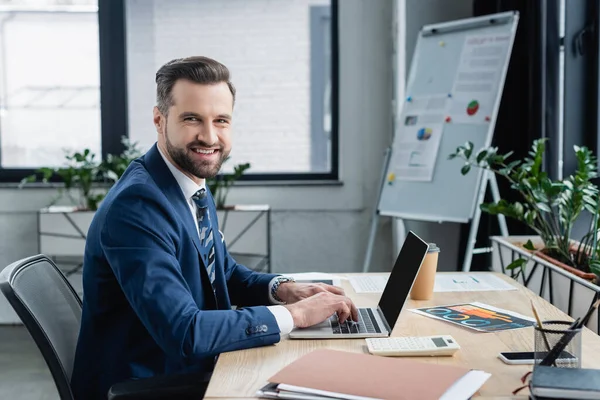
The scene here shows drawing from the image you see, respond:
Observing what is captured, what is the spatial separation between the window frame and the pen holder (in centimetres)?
307

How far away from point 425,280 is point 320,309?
393mm

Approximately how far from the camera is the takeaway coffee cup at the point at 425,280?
1750 mm

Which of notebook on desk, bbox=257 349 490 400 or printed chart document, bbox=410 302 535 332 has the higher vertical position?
notebook on desk, bbox=257 349 490 400

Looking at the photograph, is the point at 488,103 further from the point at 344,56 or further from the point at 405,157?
the point at 344,56

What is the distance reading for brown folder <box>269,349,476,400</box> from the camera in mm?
1070

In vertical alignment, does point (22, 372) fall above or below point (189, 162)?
below

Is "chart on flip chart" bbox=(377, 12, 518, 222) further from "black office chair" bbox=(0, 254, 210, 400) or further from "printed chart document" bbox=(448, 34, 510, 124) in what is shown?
"black office chair" bbox=(0, 254, 210, 400)

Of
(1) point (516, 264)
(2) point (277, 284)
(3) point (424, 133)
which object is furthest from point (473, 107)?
(2) point (277, 284)

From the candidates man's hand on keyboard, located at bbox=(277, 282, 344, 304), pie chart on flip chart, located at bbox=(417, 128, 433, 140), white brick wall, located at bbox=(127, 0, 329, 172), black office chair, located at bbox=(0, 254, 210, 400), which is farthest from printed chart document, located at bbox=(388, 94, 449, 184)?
black office chair, located at bbox=(0, 254, 210, 400)

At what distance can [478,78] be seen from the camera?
3418 millimetres

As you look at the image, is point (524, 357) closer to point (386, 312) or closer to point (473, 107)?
point (386, 312)

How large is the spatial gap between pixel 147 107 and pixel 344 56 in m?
1.28

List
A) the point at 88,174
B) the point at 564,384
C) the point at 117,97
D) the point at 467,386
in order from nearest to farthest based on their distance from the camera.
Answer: the point at 564,384 → the point at 467,386 → the point at 88,174 → the point at 117,97

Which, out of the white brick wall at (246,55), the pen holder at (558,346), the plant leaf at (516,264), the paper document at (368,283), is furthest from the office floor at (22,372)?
the pen holder at (558,346)
